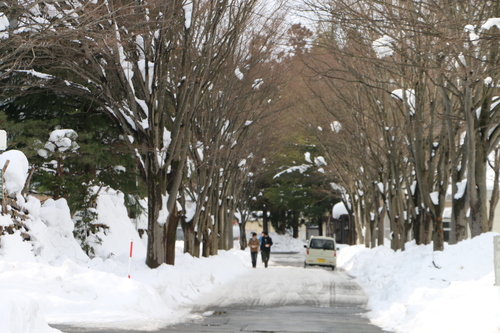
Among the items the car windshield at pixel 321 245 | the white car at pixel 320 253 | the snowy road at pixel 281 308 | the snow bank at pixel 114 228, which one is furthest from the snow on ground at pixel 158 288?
the car windshield at pixel 321 245

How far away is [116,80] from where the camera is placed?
18.8 meters

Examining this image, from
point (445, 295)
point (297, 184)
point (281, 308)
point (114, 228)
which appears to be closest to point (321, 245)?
point (114, 228)

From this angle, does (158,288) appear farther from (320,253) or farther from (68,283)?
(320,253)

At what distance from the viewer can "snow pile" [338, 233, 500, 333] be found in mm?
9141

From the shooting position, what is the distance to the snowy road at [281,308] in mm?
11406

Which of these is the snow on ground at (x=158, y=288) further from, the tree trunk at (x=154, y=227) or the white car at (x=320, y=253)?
the white car at (x=320, y=253)

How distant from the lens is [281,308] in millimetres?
14523

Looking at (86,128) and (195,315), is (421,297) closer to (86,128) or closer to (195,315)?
(195,315)

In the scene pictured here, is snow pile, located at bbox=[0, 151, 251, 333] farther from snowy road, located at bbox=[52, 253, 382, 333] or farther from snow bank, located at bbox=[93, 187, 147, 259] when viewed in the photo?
snow bank, located at bbox=[93, 187, 147, 259]

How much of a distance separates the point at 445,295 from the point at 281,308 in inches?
167

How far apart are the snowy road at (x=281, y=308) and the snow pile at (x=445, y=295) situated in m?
0.55

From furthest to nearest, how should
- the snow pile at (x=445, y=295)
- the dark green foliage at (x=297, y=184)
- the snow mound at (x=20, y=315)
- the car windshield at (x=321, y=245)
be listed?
the dark green foliage at (x=297, y=184) < the car windshield at (x=321, y=245) < the snow pile at (x=445, y=295) < the snow mound at (x=20, y=315)

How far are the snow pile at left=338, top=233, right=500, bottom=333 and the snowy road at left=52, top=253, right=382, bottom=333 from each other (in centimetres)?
55

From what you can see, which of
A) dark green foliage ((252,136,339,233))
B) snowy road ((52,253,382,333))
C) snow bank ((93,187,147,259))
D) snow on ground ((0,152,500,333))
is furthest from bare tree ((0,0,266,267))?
dark green foliage ((252,136,339,233))
